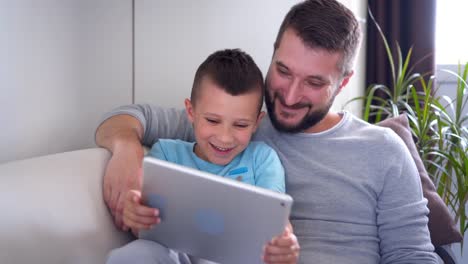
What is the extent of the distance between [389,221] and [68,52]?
3.32ft

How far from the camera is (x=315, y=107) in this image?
155 cm

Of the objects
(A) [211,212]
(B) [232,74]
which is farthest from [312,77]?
(A) [211,212]

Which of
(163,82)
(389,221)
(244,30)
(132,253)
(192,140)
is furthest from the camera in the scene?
(244,30)

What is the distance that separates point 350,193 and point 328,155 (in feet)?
0.40

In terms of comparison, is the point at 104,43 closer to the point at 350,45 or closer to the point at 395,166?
the point at 350,45

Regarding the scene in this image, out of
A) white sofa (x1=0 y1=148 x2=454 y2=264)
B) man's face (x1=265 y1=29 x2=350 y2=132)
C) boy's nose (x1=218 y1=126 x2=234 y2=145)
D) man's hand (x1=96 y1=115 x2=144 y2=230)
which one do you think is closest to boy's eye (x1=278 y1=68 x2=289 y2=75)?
man's face (x1=265 y1=29 x2=350 y2=132)

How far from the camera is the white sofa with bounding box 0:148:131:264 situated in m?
1.07

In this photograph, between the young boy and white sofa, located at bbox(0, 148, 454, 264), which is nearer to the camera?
white sofa, located at bbox(0, 148, 454, 264)

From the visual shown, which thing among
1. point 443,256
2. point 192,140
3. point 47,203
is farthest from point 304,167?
point 47,203

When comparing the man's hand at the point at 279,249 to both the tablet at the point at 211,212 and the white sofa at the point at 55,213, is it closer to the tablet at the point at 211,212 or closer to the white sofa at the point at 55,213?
the tablet at the point at 211,212

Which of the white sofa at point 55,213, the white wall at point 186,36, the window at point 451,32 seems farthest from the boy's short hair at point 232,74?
the window at point 451,32

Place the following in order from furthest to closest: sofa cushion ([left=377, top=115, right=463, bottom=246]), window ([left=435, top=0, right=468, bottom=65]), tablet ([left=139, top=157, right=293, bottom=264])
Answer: window ([left=435, top=0, right=468, bottom=65])
sofa cushion ([left=377, top=115, right=463, bottom=246])
tablet ([left=139, top=157, right=293, bottom=264])

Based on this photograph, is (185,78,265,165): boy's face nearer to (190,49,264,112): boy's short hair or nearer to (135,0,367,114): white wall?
(190,49,264,112): boy's short hair

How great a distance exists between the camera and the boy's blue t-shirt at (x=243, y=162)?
1354 millimetres
